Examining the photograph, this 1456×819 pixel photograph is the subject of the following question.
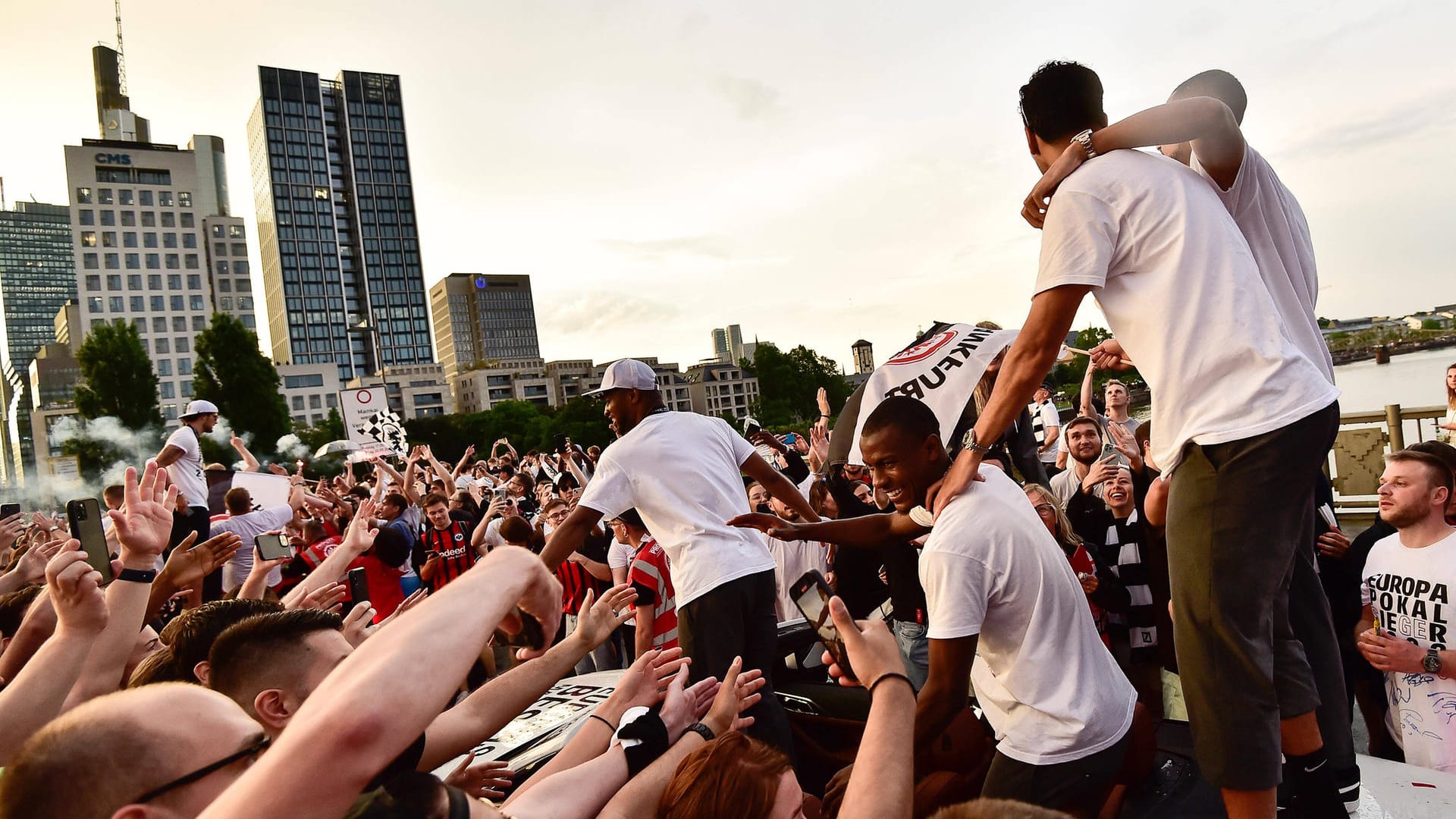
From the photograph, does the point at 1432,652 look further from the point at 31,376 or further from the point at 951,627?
the point at 31,376

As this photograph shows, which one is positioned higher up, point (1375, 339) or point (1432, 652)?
point (1375, 339)

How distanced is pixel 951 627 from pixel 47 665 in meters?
2.97

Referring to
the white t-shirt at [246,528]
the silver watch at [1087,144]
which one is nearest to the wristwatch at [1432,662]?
the silver watch at [1087,144]

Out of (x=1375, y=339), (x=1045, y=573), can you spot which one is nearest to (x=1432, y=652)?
(x=1045, y=573)

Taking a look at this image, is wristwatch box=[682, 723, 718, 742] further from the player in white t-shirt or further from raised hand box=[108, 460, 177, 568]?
raised hand box=[108, 460, 177, 568]

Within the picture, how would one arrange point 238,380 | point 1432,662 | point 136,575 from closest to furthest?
1. point 136,575
2. point 1432,662
3. point 238,380

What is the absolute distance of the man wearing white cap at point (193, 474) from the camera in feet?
31.0

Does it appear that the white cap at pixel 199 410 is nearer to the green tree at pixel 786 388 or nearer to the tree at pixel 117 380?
the tree at pixel 117 380

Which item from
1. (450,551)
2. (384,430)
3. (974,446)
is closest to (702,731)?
(974,446)

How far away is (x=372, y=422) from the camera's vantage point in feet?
64.7

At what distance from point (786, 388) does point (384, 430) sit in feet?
281

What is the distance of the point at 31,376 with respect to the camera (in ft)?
386

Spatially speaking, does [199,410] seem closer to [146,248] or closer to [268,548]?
[268,548]

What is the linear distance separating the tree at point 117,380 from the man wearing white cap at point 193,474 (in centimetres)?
5781
